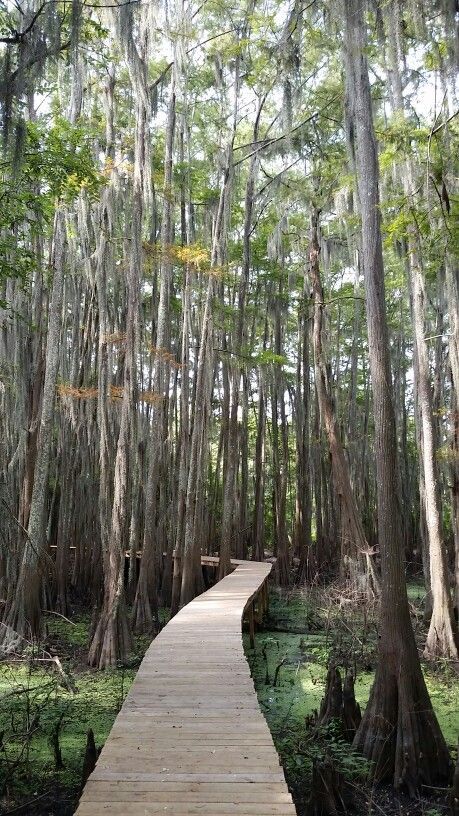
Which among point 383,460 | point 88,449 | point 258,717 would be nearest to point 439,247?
point 383,460

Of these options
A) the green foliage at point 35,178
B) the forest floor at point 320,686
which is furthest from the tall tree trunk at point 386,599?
the green foliage at point 35,178

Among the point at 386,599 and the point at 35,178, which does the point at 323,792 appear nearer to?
the point at 386,599

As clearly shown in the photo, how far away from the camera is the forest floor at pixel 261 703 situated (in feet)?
14.0

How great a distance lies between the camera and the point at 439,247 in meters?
6.95

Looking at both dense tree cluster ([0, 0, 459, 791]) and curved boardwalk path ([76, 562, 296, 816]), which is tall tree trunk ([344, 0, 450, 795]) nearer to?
dense tree cluster ([0, 0, 459, 791])

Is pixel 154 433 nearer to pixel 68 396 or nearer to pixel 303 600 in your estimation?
pixel 68 396

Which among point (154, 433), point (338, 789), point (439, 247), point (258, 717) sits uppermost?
point (439, 247)

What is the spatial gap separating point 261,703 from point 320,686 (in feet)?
2.98

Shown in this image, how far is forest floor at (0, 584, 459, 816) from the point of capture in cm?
428

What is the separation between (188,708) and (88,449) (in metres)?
8.70

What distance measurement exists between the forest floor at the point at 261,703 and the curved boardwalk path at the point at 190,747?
71 cm

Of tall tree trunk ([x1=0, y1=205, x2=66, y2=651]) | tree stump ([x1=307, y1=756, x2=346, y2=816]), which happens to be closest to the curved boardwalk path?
tree stump ([x1=307, y1=756, x2=346, y2=816])

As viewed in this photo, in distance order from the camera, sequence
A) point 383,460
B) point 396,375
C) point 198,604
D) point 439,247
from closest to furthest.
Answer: point 383,460 < point 439,247 < point 198,604 < point 396,375

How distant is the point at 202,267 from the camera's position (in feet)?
33.3
